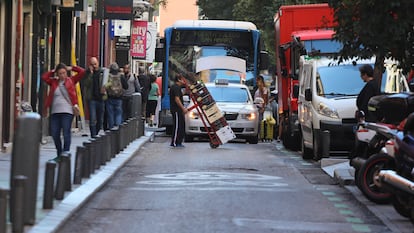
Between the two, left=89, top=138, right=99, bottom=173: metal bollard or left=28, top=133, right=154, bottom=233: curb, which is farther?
left=89, top=138, right=99, bottom=173: metal bollard

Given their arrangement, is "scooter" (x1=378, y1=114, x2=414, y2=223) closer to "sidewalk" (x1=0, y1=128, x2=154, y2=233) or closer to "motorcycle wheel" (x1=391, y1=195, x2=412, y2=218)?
"motorcycle wheel" (x1=391, y1=195, x2=412, y2=218)

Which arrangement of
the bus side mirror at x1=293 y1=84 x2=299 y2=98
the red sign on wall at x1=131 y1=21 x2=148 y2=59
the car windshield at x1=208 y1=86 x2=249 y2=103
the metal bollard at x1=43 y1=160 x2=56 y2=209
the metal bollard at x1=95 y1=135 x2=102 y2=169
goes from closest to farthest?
the metal bollard at x1=43 y1=160 x2=56 y2=209 < the metal bollard at x1=95 y1=135 x2=102 y2=169 < the bus side mirror at x1=293 y1=84 x2=299 y2=98 < the car windshield at x1=208 y1=86 x2=249 y2=103 < the red sign on wall at x1=131 y1=21 x2=148 y2=59

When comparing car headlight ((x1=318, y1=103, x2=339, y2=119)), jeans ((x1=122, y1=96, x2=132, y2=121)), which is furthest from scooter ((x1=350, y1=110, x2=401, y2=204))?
jeans ((x1=122, y1=96, x2=132, y2=121))

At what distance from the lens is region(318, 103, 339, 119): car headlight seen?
20031mm

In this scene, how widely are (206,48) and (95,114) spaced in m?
7.53

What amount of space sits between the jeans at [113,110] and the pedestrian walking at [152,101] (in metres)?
11.1

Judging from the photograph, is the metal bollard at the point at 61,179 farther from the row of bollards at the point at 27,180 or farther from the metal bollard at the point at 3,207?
the metal bollard at the point at 3,207

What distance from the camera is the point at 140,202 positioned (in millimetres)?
13031

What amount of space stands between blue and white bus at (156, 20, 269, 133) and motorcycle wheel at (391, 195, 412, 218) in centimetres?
1842

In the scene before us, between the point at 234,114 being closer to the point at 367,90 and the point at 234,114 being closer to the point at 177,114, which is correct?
the point at 177,114

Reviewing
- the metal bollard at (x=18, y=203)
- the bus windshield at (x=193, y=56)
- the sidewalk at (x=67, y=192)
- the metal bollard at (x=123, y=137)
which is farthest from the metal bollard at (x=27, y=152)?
the bus windshield at (x=193, y=56)

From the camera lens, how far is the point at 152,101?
120 feet

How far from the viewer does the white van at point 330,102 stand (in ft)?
65.5

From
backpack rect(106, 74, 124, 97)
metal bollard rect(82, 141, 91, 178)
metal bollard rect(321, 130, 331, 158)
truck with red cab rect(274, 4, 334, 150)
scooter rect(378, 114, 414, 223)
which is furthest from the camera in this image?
truck with red cab rect(274, 4, 334, 150)
